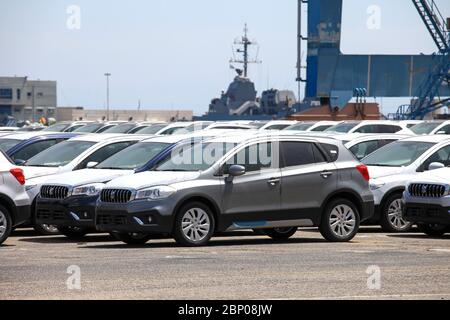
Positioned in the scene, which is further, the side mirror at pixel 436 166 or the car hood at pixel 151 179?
the side mirror at pixel 436 166

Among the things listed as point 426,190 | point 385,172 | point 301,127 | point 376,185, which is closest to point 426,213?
point 426,190

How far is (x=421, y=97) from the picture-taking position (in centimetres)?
7712

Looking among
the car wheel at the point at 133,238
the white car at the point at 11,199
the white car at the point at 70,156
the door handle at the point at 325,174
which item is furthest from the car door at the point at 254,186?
the white car at the point at 70,156

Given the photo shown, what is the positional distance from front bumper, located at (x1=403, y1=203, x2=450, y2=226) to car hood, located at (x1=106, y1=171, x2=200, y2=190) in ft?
13.3

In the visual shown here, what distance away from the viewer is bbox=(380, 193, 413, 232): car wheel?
20.2 metres

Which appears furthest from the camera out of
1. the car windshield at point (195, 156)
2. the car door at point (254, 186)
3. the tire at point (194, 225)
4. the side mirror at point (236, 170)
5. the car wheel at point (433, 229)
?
the car wheel at point (433, 229)

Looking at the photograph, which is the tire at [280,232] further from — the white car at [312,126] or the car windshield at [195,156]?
the white car at [312,126]

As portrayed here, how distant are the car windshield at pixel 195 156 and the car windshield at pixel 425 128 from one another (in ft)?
54.4

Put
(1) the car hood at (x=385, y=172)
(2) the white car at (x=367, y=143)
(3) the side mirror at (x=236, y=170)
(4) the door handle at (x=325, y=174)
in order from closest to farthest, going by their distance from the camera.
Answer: (3) the side mirror at (x=236, y=170)
(4) the door handle at (x=325, y=174)
(1) the car hood at (x=385, y=172)
(2) the white car at (x=367, y=143)

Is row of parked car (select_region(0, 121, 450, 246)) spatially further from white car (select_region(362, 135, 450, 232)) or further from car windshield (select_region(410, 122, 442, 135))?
car windshield (select_region(410, 122, 442, 135))

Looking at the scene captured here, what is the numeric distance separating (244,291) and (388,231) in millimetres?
9123

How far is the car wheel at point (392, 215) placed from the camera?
20.2m

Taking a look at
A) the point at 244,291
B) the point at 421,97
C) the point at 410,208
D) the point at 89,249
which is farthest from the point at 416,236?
the point at 421,97
